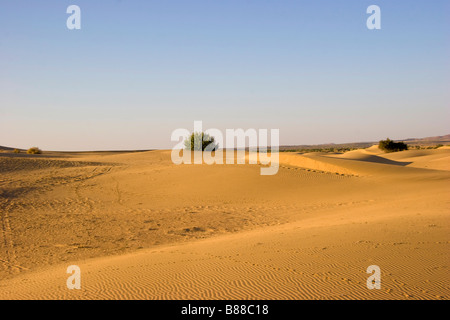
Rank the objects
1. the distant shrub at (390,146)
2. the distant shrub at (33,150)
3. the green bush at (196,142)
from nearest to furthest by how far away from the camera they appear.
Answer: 1. the green bush at (196,142)
2. the distant shrub at (33,150)
3. the distant shrub at (390,146)

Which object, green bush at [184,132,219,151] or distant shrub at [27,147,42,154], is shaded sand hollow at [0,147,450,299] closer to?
green bush at [184,132,219,151]

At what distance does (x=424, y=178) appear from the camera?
1802 centimetres

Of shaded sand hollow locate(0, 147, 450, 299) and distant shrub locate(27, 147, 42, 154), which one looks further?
distant shrub locate(27, 147, 42, 154)

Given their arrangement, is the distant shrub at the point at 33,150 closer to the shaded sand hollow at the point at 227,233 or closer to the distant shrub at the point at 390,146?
the shaded sand hollow at the point at 227,233

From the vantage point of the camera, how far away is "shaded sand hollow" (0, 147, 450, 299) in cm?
524

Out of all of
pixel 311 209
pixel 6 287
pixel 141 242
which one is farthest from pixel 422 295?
pixel 311 209

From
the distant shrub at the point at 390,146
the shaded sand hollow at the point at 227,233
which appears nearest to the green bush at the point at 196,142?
the shaded sand hollow at the point at 227,233

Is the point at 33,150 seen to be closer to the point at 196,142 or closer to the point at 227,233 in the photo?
the point at 196,142

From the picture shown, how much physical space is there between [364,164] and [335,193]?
7870mm

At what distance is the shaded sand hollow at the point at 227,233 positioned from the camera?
5.24 m

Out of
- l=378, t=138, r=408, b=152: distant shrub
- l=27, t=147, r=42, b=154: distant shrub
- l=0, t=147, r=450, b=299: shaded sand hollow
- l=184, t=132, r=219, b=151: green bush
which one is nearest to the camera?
l=0, t=147, r=450, b=299: shaded sand hollow

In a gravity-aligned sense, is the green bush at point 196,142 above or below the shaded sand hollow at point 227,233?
above

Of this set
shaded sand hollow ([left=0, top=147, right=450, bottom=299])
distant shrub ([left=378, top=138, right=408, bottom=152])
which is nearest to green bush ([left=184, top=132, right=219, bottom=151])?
shaded sand hollow ([left=0, top=147, right=450, bottom=299])
